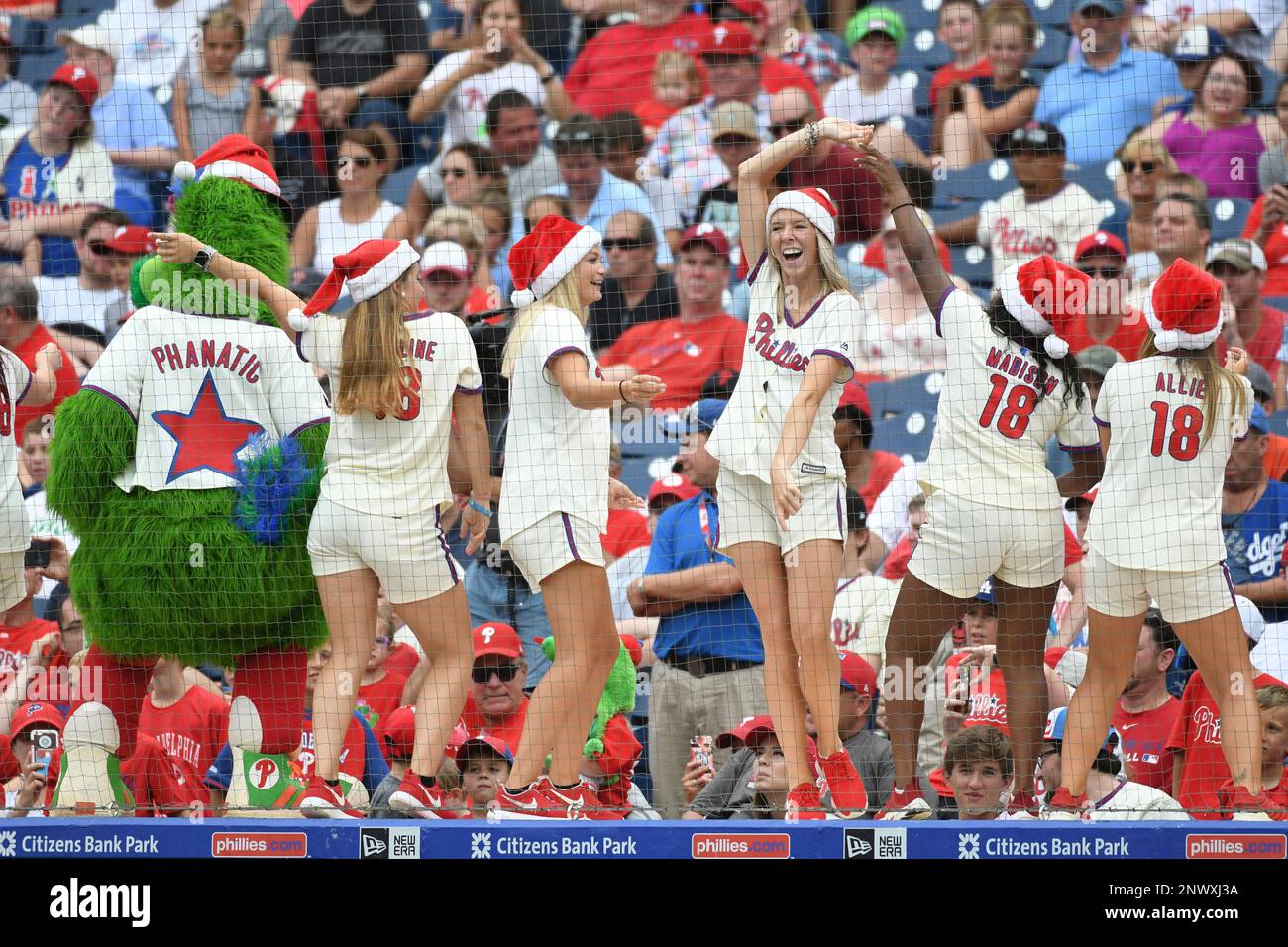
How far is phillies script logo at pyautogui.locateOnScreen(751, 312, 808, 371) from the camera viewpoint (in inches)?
221

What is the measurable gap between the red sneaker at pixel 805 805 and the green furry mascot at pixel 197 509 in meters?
1.43

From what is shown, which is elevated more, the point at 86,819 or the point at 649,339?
the point at 649,339

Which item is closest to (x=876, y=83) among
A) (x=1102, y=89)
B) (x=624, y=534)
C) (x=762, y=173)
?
(x=1102, y=89)

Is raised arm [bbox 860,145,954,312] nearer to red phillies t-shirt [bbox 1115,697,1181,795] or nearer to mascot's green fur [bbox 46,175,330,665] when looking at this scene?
red phillies t-shirt [bbox 1115,697,1181,795]

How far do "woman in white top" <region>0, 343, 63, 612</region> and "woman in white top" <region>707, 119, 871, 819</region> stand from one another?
84.2 inches

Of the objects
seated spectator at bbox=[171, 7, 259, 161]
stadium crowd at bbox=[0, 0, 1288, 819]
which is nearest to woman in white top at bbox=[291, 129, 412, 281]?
stadium crowd at bbox=[0, 0, 1288, 819]

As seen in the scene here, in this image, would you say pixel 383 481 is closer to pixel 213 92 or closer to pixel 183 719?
pixel 183 719

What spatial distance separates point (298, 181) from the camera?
8.60m

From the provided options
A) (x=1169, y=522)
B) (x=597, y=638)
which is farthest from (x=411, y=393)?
(x=1169, y=522)

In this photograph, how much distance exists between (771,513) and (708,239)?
6.75 feet

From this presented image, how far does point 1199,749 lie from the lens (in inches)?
222

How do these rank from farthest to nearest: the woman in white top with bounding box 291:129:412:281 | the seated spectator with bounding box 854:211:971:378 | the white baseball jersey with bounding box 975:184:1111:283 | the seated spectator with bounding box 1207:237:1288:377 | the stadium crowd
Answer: the woman in white top with bounding box 291:129:412:281
the white baseball jersey with bounding box 975:184:1111:283
the seated spectator with bounding box 854:211:971:378
the seated spectator with bounding box 1207:237:1288:377
the stadium crowd
